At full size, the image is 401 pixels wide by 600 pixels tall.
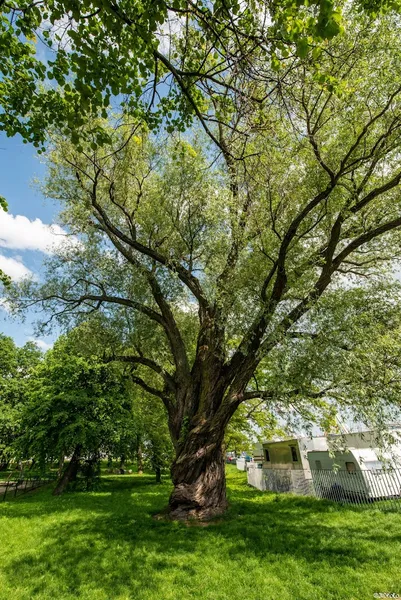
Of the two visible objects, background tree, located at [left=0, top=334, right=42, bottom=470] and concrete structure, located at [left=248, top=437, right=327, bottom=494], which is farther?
background tree, located at [left=0, top=334, right=42, bottom=470]

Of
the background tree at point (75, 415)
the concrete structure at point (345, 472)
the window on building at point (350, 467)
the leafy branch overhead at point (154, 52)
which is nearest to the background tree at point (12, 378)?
the background tree at point (75, 415)

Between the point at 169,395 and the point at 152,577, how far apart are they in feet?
22.1

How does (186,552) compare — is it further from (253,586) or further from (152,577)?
(253,586)

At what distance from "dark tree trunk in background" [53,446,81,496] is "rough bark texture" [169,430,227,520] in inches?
343

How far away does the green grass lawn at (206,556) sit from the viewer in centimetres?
530

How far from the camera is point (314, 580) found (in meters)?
5.46

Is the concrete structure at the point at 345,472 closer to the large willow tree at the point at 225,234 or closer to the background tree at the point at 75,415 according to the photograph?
the large willow tree at the point at 225,234

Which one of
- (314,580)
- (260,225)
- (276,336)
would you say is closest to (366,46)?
(260,225)

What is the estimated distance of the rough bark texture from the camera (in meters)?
9.19

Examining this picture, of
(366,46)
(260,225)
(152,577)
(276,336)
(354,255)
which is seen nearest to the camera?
(152,577)

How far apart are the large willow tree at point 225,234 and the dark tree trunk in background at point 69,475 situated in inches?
290

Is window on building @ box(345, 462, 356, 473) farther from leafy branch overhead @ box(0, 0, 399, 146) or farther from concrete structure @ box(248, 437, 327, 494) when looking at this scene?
leafy branch overhead @ box(0, 0, 399, 146)

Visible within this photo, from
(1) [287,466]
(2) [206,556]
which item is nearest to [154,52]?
(2) [206,556]

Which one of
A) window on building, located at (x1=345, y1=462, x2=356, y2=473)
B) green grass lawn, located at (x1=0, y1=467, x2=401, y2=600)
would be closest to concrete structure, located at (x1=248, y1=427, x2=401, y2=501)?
window on building, located at (x1=345, y1=462, x2=356, y2=473)
